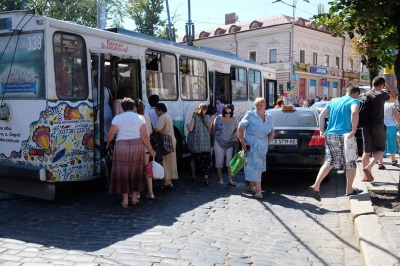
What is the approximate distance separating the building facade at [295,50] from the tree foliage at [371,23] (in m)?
33.0

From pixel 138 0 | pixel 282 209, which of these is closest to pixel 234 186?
pixel 282 209

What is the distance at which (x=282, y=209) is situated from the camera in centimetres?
653

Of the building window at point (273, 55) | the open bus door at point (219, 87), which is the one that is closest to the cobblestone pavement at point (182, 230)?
the open bus door at point (219, 87)

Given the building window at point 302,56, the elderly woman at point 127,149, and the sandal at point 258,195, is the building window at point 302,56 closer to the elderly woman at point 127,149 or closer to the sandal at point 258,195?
the sandal at point 258,195

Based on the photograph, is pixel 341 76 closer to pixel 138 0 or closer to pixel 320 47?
pixel 320 47

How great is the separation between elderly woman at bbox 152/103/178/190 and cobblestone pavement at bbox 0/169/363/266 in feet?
0.93

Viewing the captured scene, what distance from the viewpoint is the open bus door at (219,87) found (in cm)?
1115

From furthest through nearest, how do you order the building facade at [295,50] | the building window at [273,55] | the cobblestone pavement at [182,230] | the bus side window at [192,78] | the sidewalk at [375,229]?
the building window at [273,55] < the building facade at [295,50] < the bus side window at [192,78] < the cobblestone pavement at [182,230] < the sidewalk at [375,229]

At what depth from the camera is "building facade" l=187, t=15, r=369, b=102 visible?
4200 cm

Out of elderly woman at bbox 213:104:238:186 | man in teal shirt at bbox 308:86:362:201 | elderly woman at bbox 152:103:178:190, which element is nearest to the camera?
man in teal shirt at bbox 308:86:362:201

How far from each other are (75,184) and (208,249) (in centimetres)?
427

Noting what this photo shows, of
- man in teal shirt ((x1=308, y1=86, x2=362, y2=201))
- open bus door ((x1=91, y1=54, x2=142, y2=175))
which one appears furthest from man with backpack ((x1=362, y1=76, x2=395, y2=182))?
open bus door ((x1=91, y1=54, x2=142, y2=175))

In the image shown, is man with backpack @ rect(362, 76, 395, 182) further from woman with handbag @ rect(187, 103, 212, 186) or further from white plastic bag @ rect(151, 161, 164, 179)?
white plastic bag @ rect(151, 161, 164, 179)

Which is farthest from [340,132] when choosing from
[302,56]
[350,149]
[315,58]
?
[315,58]
